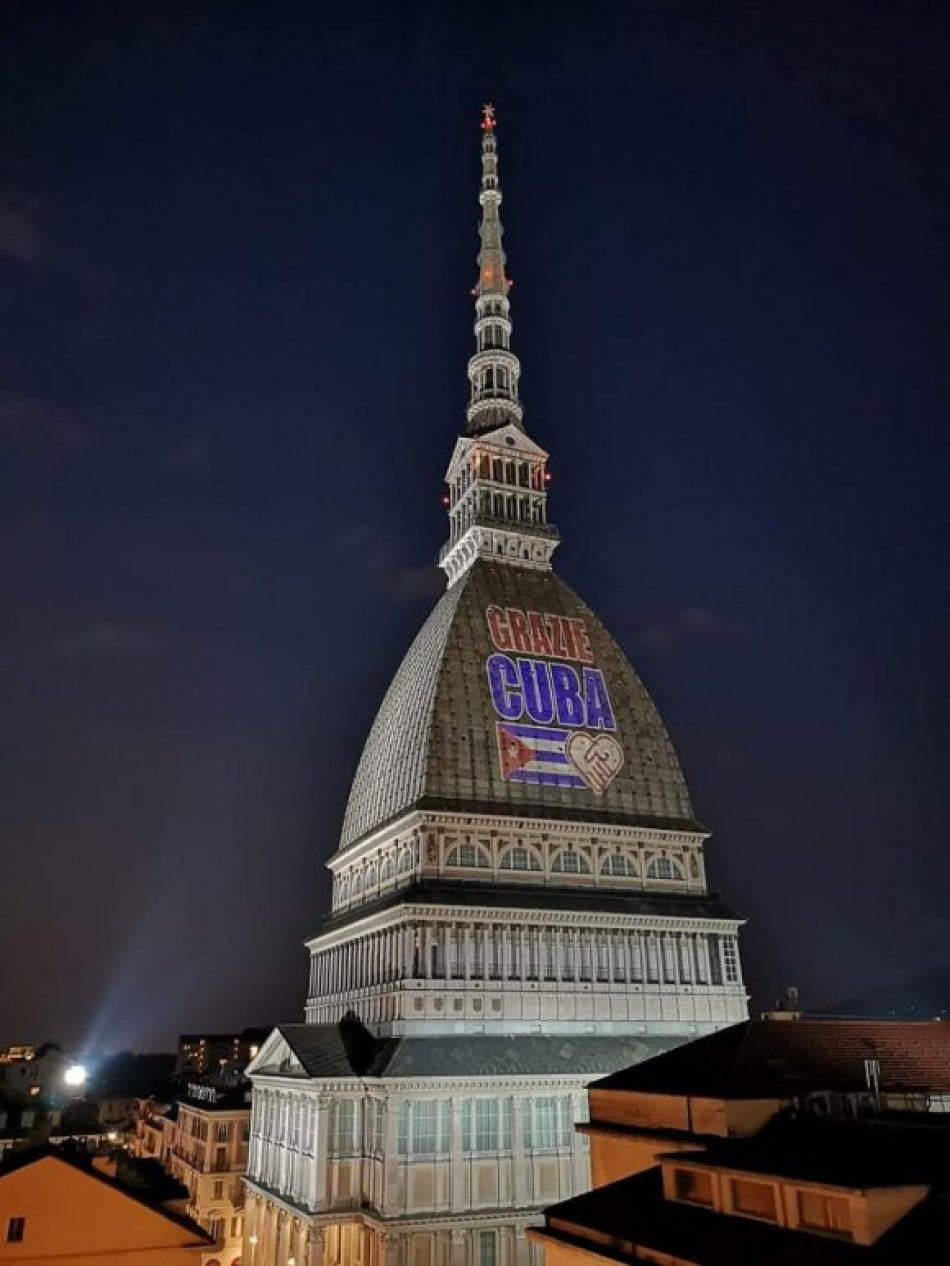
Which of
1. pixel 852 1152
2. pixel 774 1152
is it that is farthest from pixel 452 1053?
pixel 852 1152

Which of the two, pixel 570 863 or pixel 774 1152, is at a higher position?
pixel 570 863

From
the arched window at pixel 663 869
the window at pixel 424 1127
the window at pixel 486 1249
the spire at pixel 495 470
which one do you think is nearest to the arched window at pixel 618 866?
the arched window at pixel 663 869

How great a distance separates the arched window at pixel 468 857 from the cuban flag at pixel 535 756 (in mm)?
6208

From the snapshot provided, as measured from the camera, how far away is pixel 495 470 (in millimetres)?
98250

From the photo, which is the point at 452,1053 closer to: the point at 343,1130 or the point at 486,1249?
the point at 343,1130

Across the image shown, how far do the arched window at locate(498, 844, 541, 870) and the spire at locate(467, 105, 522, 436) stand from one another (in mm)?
45637

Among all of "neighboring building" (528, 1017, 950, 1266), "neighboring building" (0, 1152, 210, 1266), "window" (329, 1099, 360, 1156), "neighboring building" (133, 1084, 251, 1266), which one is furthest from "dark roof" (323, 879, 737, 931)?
"neighboring building" (0, 1152, 210, 1266)

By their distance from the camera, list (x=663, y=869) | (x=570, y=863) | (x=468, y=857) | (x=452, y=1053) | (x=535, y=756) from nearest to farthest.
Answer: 1. (x=452, y=1053)
2. (x=468, y=857)
3. (x=570, y=863)
4. (x=535, y=756)
5. (x=663, y=869)

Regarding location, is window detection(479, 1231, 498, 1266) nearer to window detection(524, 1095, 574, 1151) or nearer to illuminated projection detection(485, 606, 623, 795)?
window detection(524, 1095, 574, 1151)

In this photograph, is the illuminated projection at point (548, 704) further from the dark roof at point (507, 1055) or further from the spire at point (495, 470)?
the dark roof at point (507, 1055)

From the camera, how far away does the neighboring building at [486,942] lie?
58688 millimetres

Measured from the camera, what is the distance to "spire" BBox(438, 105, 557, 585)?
94.5 metres

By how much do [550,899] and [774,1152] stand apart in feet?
140

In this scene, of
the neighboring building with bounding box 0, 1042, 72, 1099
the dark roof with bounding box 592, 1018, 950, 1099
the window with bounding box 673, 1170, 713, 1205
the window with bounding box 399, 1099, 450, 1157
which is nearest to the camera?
the window with bounding box 673, 1170, 713, 1205
